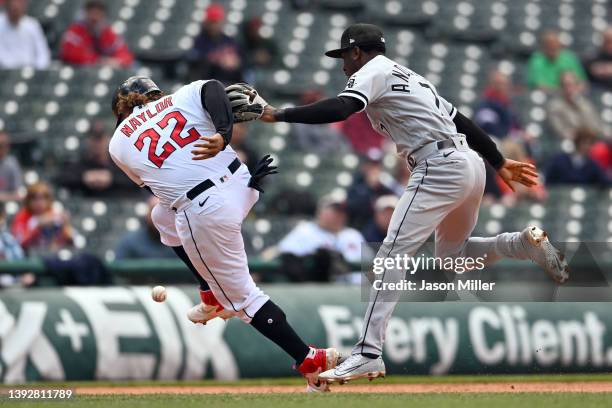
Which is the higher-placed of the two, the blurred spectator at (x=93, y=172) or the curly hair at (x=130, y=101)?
the curly hair at (x=130, y=101)

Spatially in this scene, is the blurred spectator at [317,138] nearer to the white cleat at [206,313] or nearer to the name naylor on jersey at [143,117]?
the white cleat at [206,313]

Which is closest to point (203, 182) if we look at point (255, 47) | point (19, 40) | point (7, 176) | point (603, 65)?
point (7, 176)

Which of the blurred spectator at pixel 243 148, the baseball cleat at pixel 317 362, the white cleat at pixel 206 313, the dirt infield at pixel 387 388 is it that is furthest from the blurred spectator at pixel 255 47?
the baseball cleat at pixel 317 362

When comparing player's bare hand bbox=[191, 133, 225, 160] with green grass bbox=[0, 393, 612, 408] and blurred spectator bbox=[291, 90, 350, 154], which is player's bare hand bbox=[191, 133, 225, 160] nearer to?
green grass bbox=[0, 393, 612, 408]

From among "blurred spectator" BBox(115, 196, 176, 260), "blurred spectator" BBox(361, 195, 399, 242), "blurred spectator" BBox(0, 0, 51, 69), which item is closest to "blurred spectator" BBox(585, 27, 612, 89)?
"blurred spectator" BBox(361, 195, 399, 242)

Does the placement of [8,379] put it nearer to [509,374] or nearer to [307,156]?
[509,374]

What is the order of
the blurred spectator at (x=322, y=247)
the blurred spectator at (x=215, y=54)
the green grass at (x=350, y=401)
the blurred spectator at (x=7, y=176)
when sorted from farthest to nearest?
the blurred spectator at (x=215, y=54)
the blurred spectator at (x=7, y=176)
the blurred spectator at (x=322, y=247)
the green grass at (x=350, y=401)

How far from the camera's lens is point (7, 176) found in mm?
10531

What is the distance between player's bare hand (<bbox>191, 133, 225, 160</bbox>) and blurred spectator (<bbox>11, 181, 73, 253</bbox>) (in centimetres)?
387

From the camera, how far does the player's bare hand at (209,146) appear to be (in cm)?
625

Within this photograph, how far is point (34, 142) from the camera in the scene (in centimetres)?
1133

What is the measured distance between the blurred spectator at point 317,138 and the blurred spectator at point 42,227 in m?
3.08

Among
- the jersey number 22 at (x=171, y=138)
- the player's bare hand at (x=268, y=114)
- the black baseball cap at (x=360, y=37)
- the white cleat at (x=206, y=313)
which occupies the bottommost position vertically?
the white cleat at (x=206, y=313)

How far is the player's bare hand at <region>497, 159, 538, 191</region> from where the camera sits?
7211 mm
